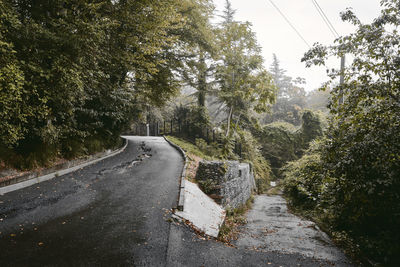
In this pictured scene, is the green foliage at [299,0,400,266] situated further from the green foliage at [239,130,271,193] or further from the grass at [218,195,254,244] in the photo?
the green foliage at [239,130,271,193]

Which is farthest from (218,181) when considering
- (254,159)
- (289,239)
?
(254,159)

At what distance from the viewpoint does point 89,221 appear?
5430 mm

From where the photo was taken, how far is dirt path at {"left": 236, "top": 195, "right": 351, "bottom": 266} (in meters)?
5.72

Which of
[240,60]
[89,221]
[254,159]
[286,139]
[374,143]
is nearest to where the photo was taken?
[374,143]

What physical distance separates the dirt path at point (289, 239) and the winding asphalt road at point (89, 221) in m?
2.83

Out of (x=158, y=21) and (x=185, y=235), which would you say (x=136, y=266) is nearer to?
(x=185, y=235)

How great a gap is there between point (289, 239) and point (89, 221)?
19.1ft

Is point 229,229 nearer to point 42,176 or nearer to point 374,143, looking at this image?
point 374,143

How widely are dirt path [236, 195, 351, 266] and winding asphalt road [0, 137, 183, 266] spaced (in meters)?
2.83

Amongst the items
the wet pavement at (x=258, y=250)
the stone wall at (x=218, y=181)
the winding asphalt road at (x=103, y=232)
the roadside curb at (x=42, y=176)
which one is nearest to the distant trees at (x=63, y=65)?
the roadside curb at (x=42, y=176)

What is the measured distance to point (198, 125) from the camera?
21359 mm

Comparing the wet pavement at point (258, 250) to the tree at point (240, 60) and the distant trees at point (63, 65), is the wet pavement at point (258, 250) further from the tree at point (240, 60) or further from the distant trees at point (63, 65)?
the tree at point (240, 60)

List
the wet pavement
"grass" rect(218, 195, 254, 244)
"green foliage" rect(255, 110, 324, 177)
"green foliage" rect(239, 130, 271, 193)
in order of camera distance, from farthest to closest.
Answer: "green foliage" rect(255, 110, 324, 177) < "green foliage" rect(239, 130, 271, 193) < "grass" rect(218, 195, 254, 244) < the wet pavement

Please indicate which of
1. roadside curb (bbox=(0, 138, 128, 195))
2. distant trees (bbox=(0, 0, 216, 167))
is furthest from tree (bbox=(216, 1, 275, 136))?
roadside curb (bbox=(0, 138, 128, 195))
